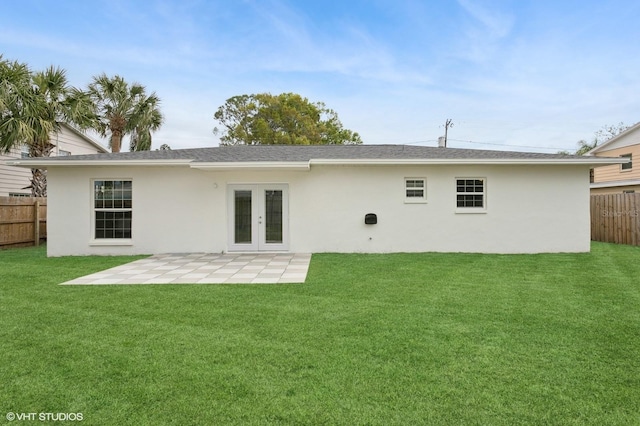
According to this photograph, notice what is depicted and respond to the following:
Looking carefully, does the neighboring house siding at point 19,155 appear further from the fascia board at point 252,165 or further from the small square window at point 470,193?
the small square window at point 470,193

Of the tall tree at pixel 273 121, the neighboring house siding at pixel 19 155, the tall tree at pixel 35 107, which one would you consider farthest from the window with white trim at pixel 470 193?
the tall tree at pixel 273 121

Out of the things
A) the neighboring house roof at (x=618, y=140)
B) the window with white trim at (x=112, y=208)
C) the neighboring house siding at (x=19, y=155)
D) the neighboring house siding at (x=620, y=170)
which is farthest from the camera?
the neighboring house roof at (x=618, y=140)

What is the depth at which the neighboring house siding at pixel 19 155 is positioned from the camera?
51.3ft

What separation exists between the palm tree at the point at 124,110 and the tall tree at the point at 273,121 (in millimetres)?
9924

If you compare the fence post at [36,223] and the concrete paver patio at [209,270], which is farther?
the fence post at [36,223]

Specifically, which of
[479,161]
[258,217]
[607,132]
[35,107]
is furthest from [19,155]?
[607,132]

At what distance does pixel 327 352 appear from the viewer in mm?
3418

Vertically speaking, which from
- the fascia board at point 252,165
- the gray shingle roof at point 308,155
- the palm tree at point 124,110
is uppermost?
the palm tree at point 124,110

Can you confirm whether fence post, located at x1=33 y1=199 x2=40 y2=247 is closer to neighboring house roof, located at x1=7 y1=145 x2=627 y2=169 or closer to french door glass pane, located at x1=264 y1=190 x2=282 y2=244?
neighboring house roof, located at x1=7 y1=145 x2=627 y2=169

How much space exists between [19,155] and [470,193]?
1856cm

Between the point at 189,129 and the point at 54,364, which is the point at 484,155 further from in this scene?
the point at 189,129

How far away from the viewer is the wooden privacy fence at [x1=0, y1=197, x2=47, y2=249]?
→ 11.8m

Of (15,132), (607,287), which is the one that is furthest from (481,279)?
(15,132)

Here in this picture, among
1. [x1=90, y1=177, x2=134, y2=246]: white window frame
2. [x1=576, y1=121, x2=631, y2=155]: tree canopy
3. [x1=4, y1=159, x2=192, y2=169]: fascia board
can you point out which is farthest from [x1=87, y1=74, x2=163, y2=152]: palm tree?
[x1=576, y1=121, x2=631, y2=155]: tree canopy
